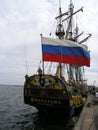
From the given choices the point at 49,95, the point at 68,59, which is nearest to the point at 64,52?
the point at 68,59

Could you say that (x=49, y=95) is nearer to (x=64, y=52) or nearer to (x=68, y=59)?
(x=68, y=59)

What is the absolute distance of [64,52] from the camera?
2314 centimetres

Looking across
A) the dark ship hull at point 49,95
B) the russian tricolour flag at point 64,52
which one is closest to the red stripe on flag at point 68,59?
the russian tricolour flag at point 64,52

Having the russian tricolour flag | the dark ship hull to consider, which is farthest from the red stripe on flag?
the dark ship hull

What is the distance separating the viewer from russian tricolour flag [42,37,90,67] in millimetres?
22609

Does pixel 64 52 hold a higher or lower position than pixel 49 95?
higher

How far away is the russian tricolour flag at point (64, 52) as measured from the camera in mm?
22609

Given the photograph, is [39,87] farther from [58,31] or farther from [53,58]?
[58,31]

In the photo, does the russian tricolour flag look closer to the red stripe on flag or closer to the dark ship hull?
the red stripe on flag

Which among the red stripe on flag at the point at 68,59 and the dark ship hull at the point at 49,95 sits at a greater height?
the red stripe on flag at the point at 68,59

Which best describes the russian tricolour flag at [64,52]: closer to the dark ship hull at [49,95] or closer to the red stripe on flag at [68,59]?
the red stripe on flag at [68,59]

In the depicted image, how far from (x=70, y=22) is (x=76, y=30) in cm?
2834

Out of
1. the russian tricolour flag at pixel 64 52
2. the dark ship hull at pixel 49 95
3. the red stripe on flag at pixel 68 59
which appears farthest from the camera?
the dark ship hull at pixel 49 95

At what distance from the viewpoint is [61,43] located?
23438mm
